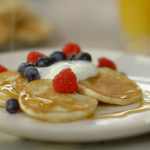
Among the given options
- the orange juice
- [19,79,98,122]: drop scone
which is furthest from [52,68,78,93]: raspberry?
the orange juice

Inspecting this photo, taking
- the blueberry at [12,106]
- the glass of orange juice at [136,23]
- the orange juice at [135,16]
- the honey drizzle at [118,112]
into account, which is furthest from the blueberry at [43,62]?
the orange juice at [135,16]

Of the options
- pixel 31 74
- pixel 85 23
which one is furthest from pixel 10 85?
pixel 85 23

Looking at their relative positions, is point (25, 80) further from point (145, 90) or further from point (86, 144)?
point (145, 90)

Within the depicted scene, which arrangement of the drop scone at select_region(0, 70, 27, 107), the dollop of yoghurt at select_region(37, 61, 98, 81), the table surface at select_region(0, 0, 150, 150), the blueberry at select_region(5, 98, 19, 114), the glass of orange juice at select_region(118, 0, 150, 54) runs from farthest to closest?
the table surface at select_region(0, 0, 150, 150)
the glass of orange juice at select_region(118, 0, 150, 54)
the dollop of yoghurt at select_region(37, 61, 98, 81)
the drop scone at select_region(0, 70, 27, 107)
the blueberry at select_region(5, 98, 19, 114)

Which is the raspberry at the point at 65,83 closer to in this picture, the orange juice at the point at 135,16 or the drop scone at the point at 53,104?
the drop scone at the point at 53,104

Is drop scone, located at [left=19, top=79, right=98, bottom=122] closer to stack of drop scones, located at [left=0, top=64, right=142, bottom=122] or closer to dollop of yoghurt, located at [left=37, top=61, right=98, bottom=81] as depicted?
stack of drop scones, located at [left=0, top=64, right=142, bottom=122]

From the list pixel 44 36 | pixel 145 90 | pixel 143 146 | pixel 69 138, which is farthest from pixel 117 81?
pixel 44 36
